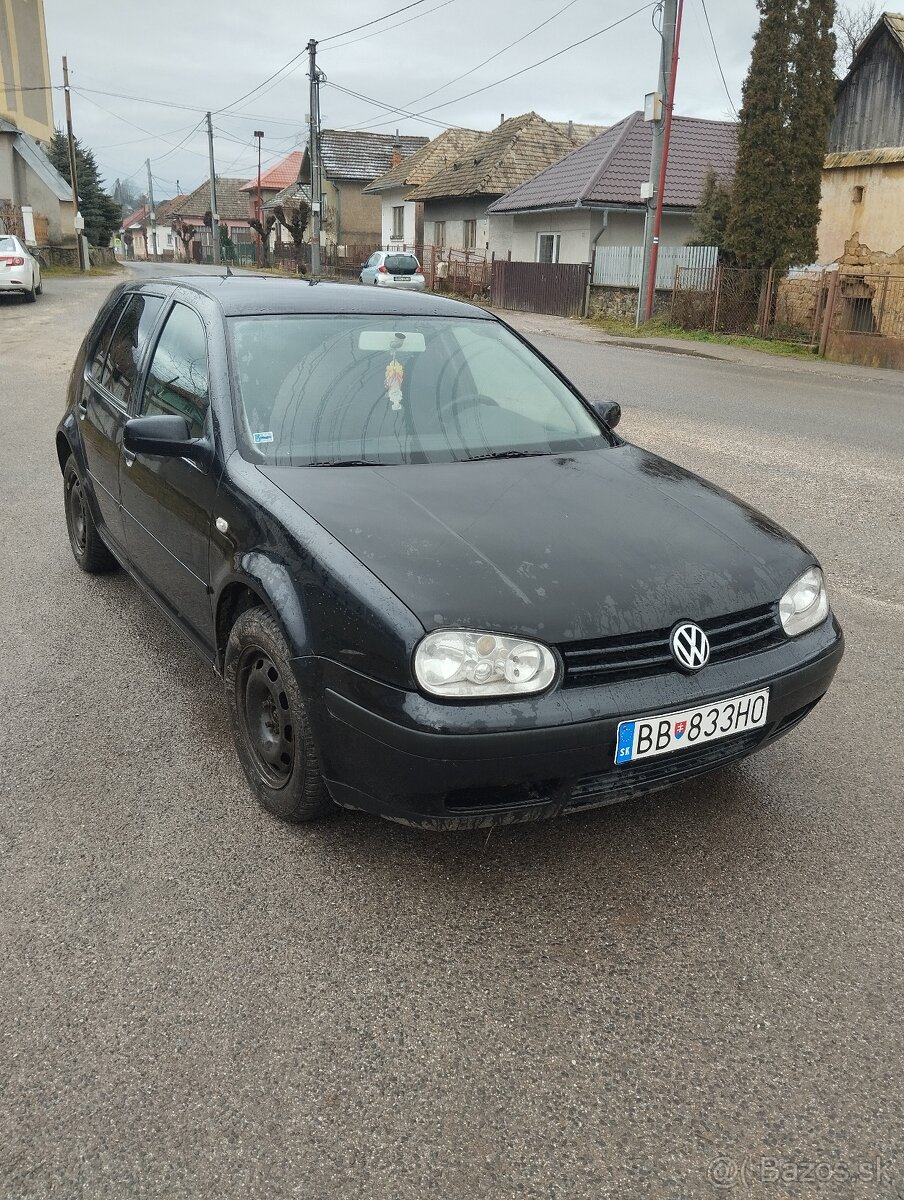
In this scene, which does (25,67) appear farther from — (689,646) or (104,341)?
(689,646)

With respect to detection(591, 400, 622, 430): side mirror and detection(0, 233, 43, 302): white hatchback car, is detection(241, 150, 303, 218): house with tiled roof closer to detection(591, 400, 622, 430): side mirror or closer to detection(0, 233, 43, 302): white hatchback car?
detection(0, 233, 43, 302): white hatchback car

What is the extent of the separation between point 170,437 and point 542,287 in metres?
27.7

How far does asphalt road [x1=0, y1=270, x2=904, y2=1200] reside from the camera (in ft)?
6.64

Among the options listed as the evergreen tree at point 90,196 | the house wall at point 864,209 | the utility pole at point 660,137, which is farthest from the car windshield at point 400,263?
the evergreen tree at point 90,196

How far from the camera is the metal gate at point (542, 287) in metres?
28.0

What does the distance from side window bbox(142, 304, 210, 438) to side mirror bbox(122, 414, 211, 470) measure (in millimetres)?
61

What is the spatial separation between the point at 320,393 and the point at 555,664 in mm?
1570

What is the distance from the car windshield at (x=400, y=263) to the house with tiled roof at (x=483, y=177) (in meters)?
7.80

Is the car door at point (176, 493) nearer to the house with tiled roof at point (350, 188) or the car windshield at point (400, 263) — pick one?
the car windshield at point (400, 263)

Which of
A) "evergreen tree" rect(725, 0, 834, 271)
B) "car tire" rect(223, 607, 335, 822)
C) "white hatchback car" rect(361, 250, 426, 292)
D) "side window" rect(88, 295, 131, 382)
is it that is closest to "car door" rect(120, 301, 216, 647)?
"car tire" rect(223, 607, 335, 822)

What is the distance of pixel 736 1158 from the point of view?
2025 mm

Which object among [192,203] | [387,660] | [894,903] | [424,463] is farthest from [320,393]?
[192,203]

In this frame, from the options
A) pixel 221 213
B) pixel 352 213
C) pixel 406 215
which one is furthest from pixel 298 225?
pixel 221 213

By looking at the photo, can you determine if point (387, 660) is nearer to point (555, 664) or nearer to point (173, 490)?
point (555, 664)
